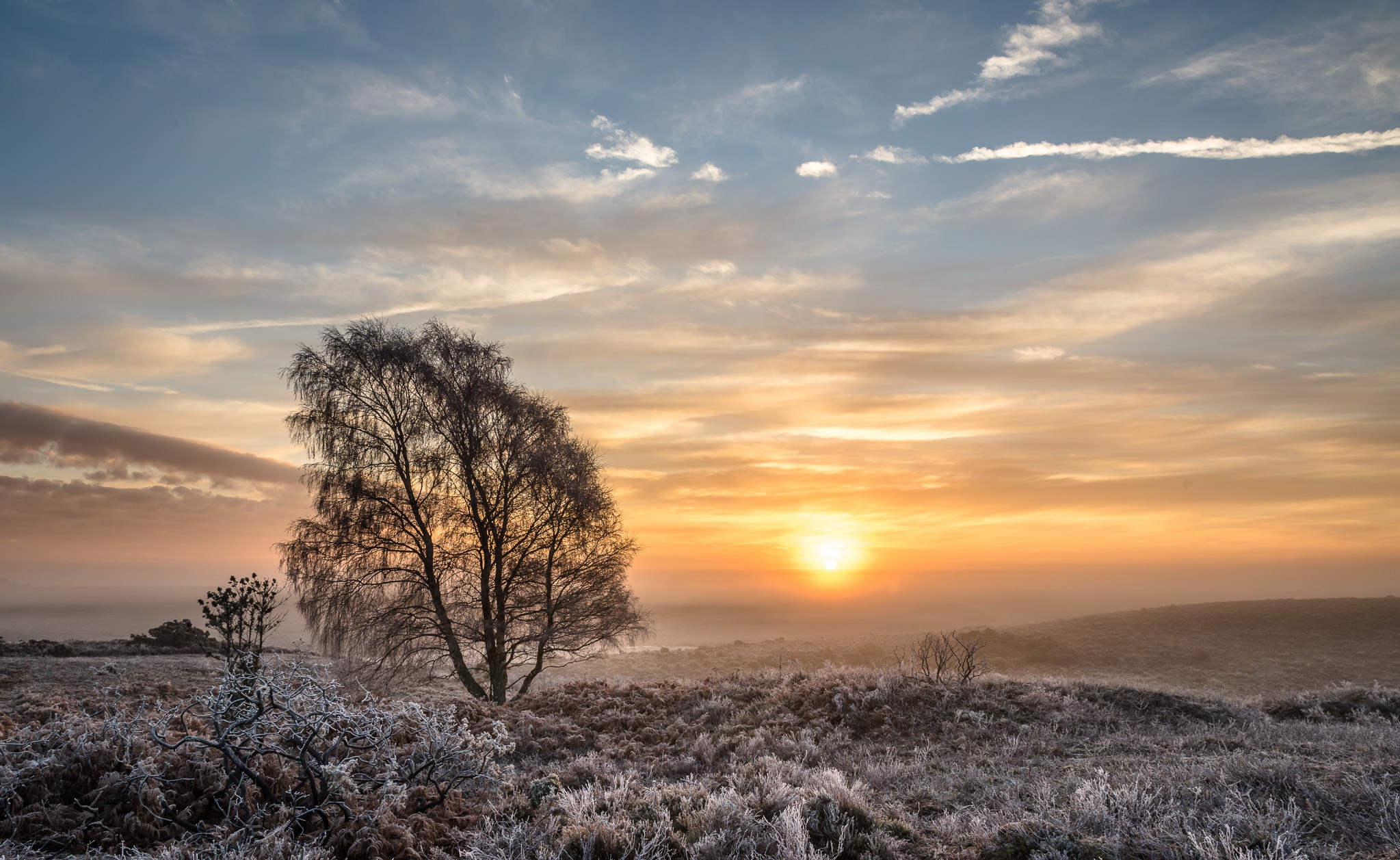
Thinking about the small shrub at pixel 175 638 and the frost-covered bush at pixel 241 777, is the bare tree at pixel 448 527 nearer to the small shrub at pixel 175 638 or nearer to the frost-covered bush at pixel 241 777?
the frost-covered bush at pixel 241 777

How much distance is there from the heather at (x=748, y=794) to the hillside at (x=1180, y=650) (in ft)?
52.7

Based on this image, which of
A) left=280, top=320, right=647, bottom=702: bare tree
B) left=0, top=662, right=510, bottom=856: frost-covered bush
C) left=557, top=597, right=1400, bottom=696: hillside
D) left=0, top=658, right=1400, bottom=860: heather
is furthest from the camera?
left=557, top=597, right=1400, bottom=696: hillside

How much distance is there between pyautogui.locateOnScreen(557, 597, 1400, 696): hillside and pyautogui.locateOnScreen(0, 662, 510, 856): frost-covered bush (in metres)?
19.6

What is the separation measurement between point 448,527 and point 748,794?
12.2m

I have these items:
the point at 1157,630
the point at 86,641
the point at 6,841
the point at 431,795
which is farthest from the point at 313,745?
the point at 1157,630

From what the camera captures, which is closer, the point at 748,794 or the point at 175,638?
the point at 748,794

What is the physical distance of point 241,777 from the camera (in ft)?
21.0

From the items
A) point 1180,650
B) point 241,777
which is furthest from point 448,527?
point 1180,650

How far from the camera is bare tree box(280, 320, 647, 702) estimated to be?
52.9 feet

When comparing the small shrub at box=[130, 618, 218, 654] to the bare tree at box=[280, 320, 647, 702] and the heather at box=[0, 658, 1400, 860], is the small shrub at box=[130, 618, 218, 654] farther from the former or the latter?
the heather at box=[0, 658, 1400, 860]

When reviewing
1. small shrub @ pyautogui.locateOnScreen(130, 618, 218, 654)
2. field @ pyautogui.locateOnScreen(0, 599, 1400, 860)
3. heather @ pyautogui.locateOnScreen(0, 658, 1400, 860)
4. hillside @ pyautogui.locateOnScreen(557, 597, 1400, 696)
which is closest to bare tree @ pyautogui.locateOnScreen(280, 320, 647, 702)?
field @ pyautogui.locateOnScreen(0, 599, 1400, 860)

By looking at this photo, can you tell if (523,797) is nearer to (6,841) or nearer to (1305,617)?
(6,841)

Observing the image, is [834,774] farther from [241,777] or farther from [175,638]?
[175,638]

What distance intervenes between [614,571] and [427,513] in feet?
16.2
